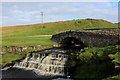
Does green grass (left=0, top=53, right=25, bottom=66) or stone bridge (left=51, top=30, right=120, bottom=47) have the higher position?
stone bridge (left=51, top=30, right=120, bottom=47)

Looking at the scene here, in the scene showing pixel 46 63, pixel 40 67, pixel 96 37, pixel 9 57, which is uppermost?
pixel 96 37

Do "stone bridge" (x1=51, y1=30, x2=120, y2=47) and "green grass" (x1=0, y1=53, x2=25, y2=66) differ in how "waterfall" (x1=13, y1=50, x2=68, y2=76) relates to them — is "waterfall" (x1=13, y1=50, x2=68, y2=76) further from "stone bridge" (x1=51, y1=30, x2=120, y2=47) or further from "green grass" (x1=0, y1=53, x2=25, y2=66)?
"stone bridge" (x1=51, y1=30, x2=120, y2=47)

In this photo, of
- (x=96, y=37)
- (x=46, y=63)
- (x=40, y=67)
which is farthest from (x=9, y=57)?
(x=96, y=37)

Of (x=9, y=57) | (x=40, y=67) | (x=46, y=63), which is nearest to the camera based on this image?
(x=40, y=67)

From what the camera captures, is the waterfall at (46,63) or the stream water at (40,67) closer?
the stream water at (40,67)

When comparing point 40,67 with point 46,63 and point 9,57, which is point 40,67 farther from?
point 9,57

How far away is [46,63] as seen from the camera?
30969mm

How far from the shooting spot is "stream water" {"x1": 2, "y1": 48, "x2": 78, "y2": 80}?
27.5 metres

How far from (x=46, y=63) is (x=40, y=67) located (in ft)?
4.36

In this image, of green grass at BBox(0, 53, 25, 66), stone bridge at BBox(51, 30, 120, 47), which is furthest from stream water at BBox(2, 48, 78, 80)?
stone bridge at BBox(51, 30, 120, 47)

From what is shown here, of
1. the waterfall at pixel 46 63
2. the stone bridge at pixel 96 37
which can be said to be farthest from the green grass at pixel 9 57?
the stone bridge at pixel 96 37

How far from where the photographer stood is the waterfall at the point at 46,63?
2844cm

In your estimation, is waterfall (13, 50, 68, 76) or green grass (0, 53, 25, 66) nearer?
waterfall (13, 50, 68, 76)

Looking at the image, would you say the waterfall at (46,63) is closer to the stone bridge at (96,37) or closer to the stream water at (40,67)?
the stream water at (40,67)
